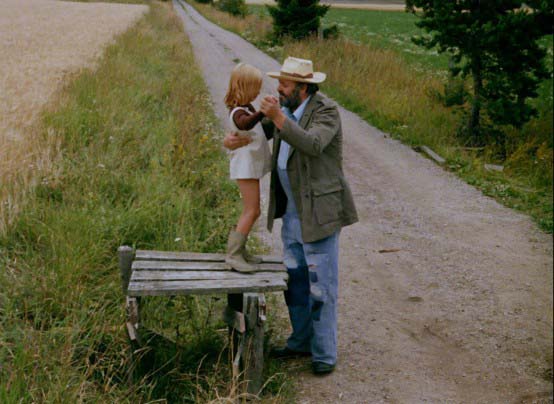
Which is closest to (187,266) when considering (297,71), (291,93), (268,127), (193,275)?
Answer: (193,275)

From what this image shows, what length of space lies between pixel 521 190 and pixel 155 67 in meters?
8.80

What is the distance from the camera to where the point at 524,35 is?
30.6 ft

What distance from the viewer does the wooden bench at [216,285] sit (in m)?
3.58

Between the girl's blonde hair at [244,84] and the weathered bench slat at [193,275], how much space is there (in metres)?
1.05

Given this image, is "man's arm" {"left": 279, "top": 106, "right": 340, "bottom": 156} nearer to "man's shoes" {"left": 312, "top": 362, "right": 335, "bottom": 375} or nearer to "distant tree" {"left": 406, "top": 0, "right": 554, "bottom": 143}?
"man's shoes" {"left": 312, "top": 362, "right": 335, "bottom": 375}

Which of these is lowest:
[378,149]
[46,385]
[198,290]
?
[378,149]

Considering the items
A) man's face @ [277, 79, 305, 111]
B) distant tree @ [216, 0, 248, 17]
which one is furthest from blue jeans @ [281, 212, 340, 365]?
distant tree @ [216, 0, 248, 17]

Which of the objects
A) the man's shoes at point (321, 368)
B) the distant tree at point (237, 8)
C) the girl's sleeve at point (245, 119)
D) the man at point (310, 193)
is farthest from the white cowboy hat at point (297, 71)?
the distant tree at point (237, 8)

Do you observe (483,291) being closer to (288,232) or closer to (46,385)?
(288,232)

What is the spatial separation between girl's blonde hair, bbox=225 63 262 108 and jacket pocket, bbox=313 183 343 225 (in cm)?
71

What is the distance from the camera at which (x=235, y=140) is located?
3766 mm

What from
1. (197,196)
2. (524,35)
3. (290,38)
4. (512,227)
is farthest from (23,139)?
(290,38)

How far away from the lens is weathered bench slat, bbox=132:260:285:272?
3891 mm

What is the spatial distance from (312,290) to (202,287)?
821mm
